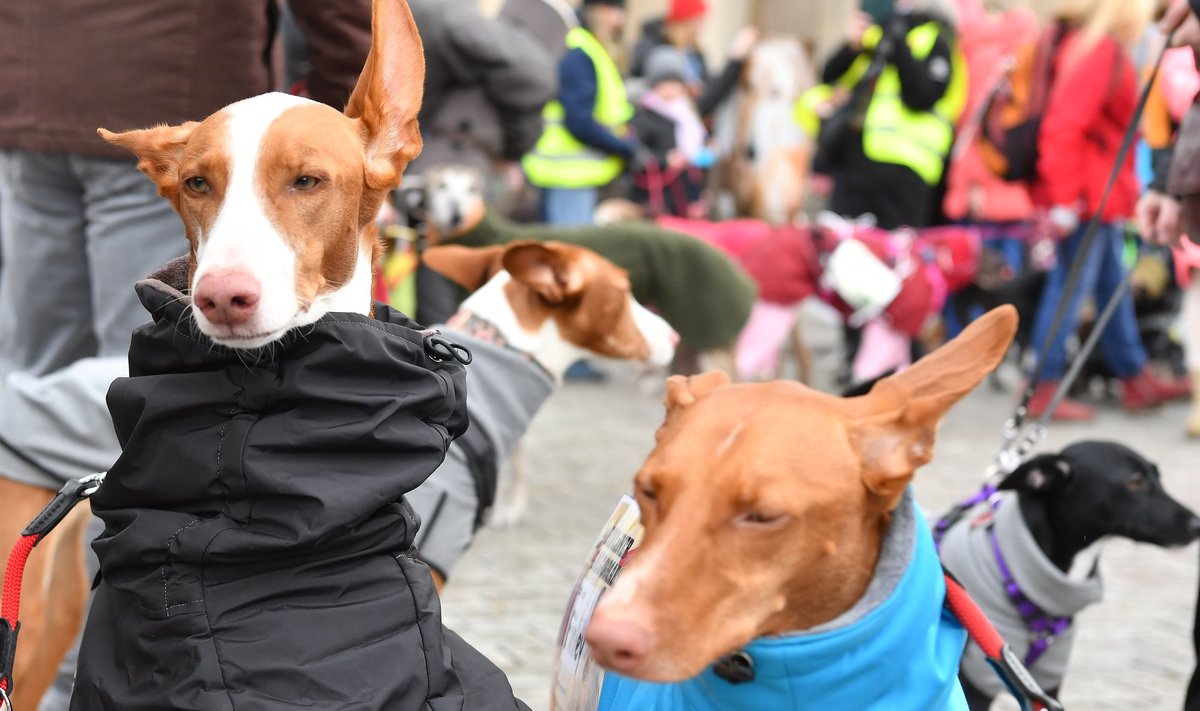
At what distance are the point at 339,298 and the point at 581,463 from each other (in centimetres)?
459

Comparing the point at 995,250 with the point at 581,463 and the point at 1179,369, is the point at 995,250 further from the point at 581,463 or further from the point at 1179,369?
the point at 581,463

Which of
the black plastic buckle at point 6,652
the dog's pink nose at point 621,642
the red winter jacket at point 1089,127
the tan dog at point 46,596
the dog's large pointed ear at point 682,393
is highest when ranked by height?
the dog's large pointed ear at point 682,393

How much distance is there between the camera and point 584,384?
9086 millimetres

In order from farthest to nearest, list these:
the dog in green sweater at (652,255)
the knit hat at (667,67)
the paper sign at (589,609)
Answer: the knit hat at (667,67) < the dog in green sweater at (652,255) < the paper sign at (589,609)

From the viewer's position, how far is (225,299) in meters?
2.01

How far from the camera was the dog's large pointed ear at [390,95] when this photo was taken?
Answer: 2.34 meters

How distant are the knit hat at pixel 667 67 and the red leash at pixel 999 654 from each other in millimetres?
8909

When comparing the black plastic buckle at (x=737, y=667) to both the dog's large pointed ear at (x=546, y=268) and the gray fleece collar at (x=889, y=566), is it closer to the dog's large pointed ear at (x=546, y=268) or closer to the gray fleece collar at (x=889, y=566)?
the gray fleece collar at (x=889, y=566)

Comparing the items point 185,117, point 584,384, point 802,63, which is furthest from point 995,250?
point 185,117

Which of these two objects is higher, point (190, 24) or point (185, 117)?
point (190, 24)

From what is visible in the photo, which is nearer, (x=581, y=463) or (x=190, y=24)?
(x=190, y=24)

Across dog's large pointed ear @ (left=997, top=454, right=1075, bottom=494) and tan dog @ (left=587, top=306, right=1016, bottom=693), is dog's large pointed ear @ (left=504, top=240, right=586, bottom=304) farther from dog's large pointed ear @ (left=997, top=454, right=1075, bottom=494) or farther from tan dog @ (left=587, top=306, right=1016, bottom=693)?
tan dog @ (left=587, top=306, right=1016, bottom=693)

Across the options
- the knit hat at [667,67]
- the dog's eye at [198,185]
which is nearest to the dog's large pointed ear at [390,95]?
the dog's eye at [198,185]

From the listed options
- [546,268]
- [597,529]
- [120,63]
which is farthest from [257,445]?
[597,529]
